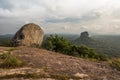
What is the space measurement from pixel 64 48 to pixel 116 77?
764 inches

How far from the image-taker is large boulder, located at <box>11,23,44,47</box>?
26938 millimetres

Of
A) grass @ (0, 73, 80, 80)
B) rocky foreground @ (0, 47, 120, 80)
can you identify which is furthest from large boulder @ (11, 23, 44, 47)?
Answer: grass @ (0, 73, 80, 80)

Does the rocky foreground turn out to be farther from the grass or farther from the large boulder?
the large boulder

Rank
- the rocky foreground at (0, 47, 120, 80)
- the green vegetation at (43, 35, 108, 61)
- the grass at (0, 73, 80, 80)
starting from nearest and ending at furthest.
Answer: the grass at (0, 73, 80, 80) < the rocky foreground at (0, 47, 120, 80) < the green vegetation at (43, 35, 108, 61)

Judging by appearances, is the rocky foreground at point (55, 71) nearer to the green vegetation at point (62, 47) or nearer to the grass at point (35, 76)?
the grass at point (35, 76)

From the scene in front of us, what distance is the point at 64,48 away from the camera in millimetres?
32094

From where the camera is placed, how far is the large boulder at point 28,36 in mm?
26938

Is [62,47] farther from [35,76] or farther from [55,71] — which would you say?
[35,76]

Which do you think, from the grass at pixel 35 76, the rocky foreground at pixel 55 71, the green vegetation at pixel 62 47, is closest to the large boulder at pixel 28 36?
the green vegetation at pixel 62 47

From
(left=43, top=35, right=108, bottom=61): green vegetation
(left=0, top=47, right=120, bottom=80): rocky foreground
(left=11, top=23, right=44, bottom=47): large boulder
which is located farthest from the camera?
(left=43, top=35, right=108, bottom=61): green vegetation

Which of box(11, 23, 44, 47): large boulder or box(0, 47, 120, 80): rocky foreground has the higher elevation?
box(11, 23, 44, 47): large boulder

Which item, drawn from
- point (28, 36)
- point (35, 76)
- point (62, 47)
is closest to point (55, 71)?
point (35, 76)

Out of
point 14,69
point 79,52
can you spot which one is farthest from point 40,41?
point 14,69

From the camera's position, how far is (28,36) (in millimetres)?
27688
